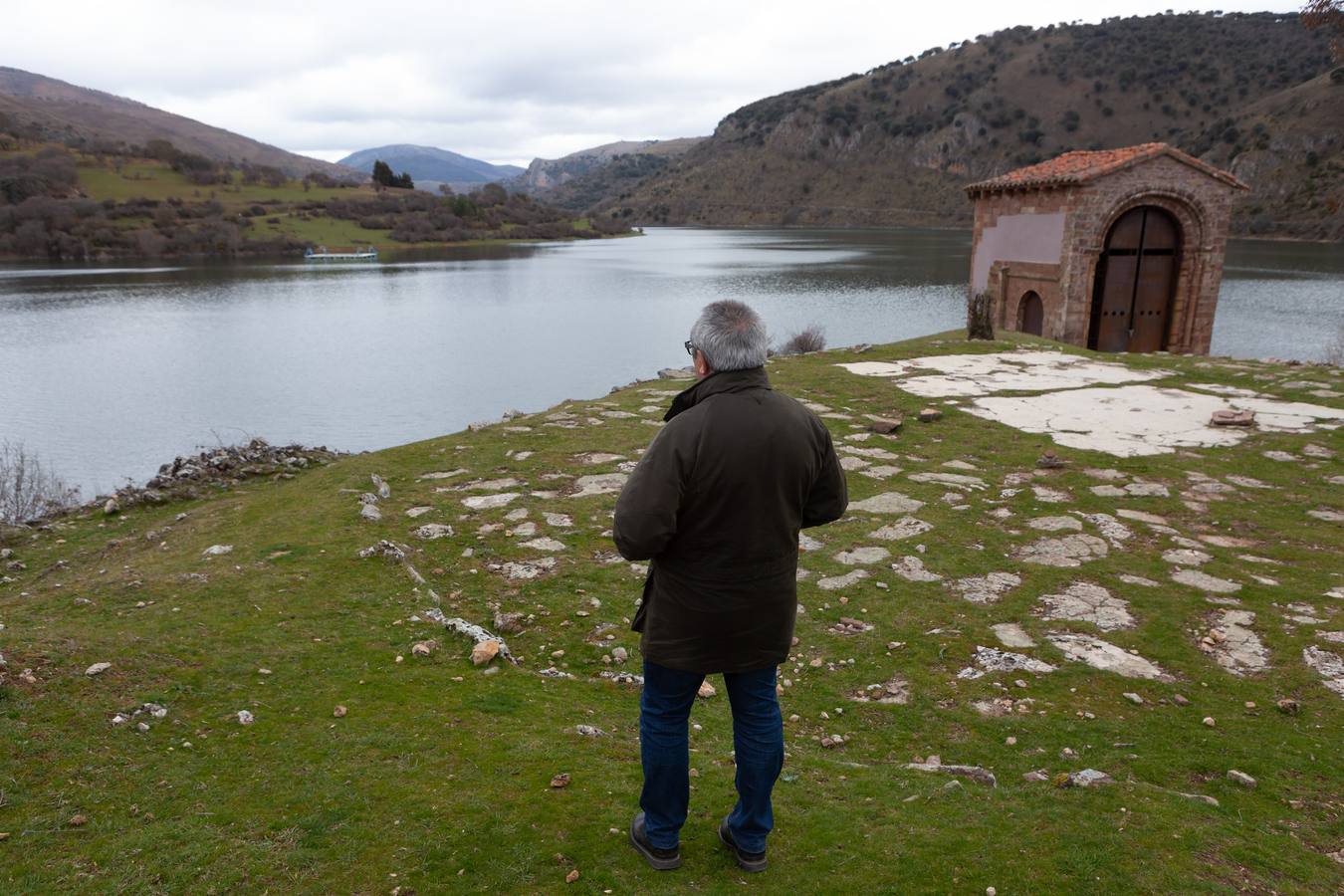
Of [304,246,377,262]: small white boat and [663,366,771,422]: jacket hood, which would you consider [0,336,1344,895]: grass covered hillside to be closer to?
[663,366,771,422]: jacket hood

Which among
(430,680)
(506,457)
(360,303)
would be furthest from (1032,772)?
(360,303)

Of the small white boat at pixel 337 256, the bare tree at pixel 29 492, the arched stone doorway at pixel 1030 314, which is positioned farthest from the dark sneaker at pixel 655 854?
the small white boat at pixel 337 256

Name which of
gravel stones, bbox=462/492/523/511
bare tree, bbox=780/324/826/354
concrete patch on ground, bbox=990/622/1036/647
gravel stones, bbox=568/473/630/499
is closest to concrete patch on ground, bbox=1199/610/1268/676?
concrete patch on ground, bbox=990/622/1036/647

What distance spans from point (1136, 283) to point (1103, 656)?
18530mm

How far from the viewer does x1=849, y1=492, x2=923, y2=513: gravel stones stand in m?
7.16

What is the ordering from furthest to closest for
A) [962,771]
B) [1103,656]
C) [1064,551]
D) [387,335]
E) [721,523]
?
[387,335], [1064,551], [1103,656], [962,771], [721,523]

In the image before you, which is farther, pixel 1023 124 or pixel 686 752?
pixel 1023 124

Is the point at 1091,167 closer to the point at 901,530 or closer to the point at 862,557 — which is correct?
the point at 901,530

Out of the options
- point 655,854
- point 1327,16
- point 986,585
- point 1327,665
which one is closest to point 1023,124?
point 1327,16

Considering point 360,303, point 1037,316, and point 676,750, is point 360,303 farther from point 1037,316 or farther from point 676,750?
point 676,750

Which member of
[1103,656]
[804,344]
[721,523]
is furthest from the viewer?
[804,344]

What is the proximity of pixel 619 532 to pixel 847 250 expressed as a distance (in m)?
75.9

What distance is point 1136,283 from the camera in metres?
19.8

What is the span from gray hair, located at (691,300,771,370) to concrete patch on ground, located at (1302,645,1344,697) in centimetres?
390
